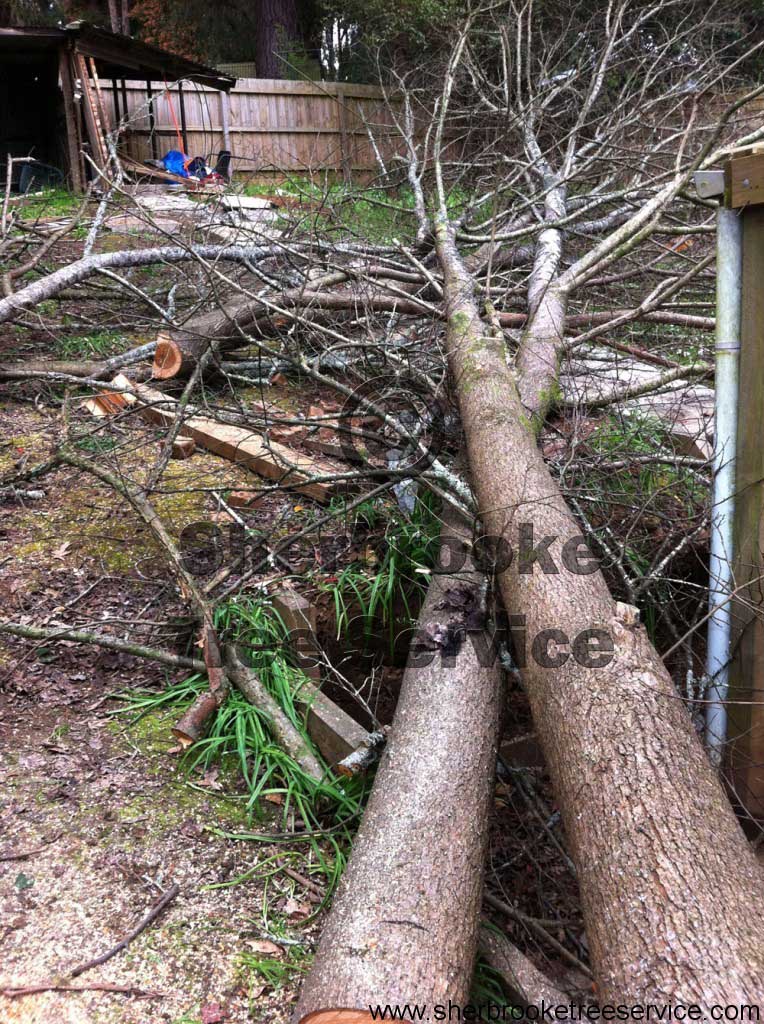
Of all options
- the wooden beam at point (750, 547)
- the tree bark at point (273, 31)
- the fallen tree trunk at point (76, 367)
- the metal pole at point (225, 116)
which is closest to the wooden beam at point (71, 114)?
the metal pole at point (225, 116)

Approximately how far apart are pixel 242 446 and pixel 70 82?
10.9 m

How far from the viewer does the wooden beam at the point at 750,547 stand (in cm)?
224

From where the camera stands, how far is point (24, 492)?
4.12m

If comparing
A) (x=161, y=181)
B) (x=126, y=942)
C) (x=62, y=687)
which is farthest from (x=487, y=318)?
(x=161, y=181)

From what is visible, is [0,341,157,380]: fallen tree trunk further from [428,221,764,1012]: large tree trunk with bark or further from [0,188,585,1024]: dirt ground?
[428,221,764,1012]: large tree trunk with bark

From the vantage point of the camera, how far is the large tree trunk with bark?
1429mm

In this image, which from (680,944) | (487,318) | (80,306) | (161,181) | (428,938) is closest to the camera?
(680,944)

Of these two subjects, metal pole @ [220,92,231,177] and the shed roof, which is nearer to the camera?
the shed roof

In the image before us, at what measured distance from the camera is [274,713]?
8.64 feet

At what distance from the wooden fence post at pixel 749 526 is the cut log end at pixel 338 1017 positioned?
1.27m

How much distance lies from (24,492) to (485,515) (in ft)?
8.05

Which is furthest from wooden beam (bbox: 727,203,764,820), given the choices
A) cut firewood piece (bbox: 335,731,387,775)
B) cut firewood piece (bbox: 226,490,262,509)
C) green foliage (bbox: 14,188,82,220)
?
green foliage (bbox: 14,188,82,220)

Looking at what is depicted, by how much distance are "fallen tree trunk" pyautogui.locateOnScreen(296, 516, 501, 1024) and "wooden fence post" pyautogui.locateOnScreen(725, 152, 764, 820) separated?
68 cm

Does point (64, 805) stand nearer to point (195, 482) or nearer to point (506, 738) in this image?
point (506, 738)
